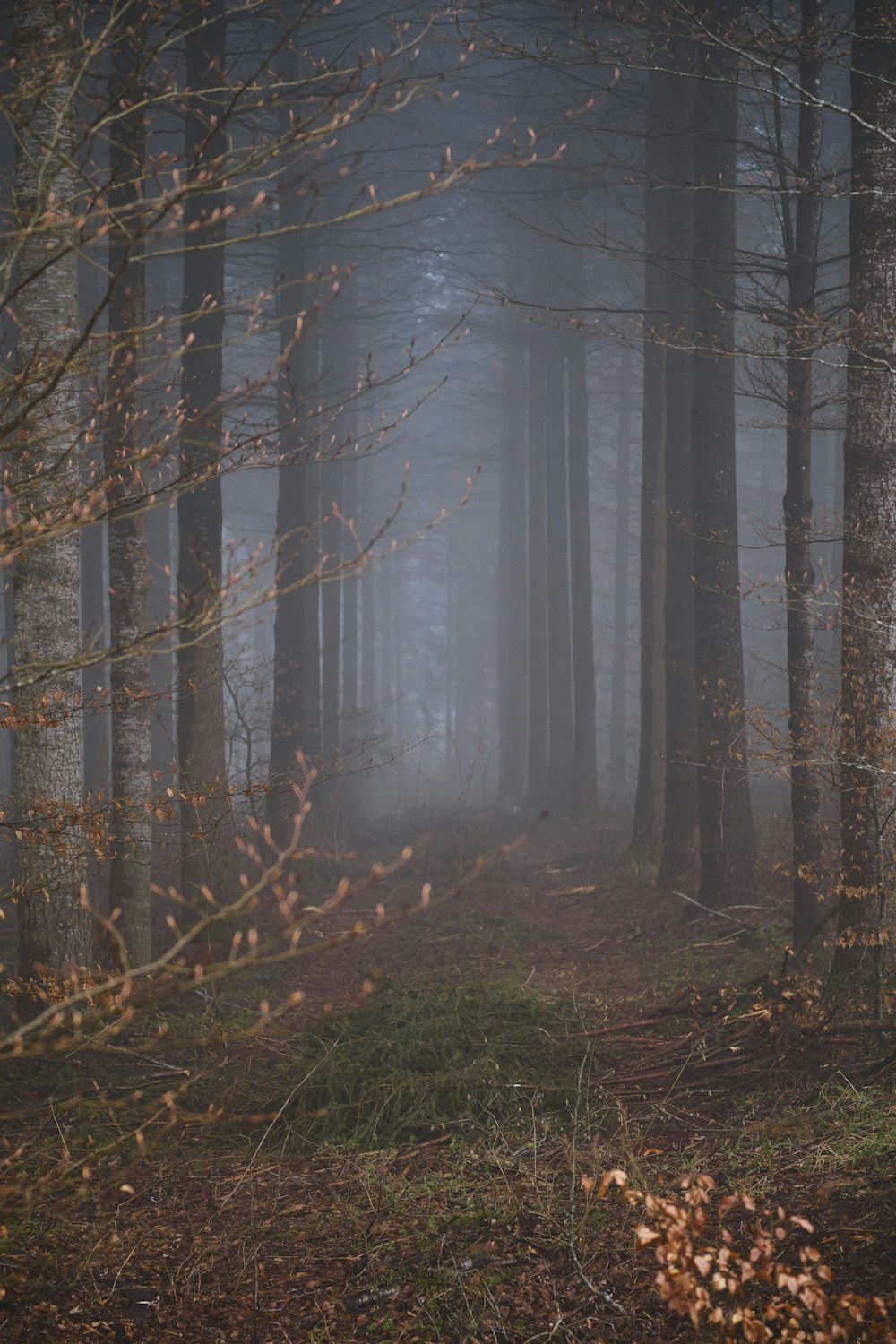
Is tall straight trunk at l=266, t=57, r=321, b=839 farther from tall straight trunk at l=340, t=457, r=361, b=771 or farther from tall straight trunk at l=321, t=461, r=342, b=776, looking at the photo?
tall straight trunk at l=340, t=457, r=361, b=771

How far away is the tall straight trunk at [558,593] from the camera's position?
20.7 m

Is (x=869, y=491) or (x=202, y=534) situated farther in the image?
(x=202, y=534)

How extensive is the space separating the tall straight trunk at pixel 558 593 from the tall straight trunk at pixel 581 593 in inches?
22.2

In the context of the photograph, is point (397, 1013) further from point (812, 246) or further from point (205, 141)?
point (812, 246)

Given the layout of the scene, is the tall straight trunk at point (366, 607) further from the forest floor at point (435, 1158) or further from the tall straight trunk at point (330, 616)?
the forest floor at point (435, 1158)

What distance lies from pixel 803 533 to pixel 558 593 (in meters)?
13.3

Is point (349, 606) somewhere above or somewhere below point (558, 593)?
above

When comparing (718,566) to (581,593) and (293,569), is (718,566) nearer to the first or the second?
(293,569)

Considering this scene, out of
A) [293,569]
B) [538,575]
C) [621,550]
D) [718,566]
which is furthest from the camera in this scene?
[621,550]

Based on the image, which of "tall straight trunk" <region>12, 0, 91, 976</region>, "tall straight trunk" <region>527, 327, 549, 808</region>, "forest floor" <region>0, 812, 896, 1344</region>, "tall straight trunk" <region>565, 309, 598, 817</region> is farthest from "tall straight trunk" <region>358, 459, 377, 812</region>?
"forest floor" <region>0, 812, 896, 1344</region>

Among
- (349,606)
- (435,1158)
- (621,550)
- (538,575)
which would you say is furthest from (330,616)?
(435,1158)

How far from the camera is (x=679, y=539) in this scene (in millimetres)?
12688

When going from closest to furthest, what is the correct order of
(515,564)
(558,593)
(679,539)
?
(679,539)
(558,593)
(515,564)

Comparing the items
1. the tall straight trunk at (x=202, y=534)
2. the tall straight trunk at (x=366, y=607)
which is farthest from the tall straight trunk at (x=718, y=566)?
the tall straight trunk at (x=366, y=607)
